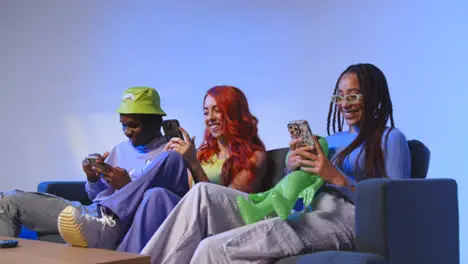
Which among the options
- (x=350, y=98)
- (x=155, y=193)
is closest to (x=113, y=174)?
(x=155, y=193)

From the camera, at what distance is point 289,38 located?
332cm

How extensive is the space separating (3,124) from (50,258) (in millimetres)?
2722

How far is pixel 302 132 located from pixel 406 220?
1.57 feet

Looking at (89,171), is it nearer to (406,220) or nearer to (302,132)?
(302,132)

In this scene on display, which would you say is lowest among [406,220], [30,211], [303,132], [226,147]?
[30,211]

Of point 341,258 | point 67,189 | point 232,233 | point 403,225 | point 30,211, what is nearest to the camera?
point 341,258

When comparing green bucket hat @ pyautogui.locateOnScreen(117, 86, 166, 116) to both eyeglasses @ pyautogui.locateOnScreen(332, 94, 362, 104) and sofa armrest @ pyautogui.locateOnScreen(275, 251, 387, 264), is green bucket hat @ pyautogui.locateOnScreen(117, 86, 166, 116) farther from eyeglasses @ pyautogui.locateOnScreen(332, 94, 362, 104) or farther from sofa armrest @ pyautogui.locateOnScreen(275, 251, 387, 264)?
sofa armrest @ pyautogui.locateOnScreen(275, 251, 387, 264)

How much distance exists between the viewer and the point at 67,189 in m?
3.04

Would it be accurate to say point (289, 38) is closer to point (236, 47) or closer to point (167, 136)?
point (236, 47)

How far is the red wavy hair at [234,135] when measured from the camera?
249cm

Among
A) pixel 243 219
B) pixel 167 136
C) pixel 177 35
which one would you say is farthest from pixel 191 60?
pixel 243 219

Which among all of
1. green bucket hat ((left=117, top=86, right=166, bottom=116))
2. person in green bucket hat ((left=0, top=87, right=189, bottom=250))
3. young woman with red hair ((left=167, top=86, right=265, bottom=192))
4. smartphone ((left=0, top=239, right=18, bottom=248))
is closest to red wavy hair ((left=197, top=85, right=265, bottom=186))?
young woman with red hair ((left=167, top=86, right=265, bottom=192))

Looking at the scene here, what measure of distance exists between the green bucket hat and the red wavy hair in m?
0.33

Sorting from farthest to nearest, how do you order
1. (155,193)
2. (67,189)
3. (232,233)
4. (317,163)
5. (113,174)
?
(67,189)
(113,174)
(155,193)
(317,163)
(232,233)
